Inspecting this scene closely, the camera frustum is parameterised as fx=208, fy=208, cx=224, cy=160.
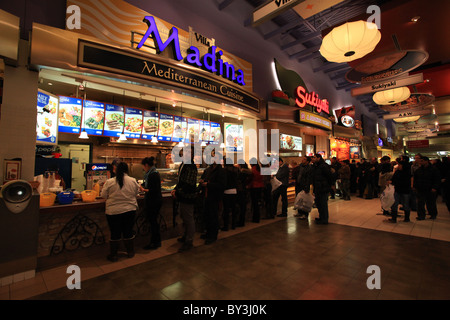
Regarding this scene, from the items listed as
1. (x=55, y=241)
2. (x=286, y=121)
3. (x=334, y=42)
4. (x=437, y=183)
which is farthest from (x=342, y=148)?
(x=55, y=241)

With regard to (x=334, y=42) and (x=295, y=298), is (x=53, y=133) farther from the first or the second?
(x=334, y=42)

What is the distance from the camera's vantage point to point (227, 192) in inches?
211

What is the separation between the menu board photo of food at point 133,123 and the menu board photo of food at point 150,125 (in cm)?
14

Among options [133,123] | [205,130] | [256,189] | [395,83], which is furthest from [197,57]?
[395,83]

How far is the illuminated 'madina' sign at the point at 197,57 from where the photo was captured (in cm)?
522

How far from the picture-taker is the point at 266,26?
920 centimetres

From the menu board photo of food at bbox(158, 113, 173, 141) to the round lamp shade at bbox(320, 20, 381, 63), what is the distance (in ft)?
16.7

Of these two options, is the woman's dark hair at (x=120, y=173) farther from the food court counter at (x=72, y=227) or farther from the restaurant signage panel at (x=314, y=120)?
the restaurant signage panel at (x=314, y=120)

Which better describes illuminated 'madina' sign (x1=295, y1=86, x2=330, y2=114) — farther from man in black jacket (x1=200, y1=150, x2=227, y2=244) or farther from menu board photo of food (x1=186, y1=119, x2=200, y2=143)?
man in black jacket (x1=200, y1=150, x2=227, y2=244)

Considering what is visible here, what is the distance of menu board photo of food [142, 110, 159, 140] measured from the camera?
6.27 m

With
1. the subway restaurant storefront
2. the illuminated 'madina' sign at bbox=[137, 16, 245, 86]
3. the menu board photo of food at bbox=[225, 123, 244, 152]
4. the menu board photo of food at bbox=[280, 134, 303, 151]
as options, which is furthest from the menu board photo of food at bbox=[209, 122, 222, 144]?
the menu board photo of food at bbox=[280, 134, 303, 151]

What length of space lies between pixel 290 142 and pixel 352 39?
5458 mm

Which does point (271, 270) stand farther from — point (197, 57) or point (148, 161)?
point (197, 57)

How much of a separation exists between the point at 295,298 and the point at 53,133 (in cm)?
533
